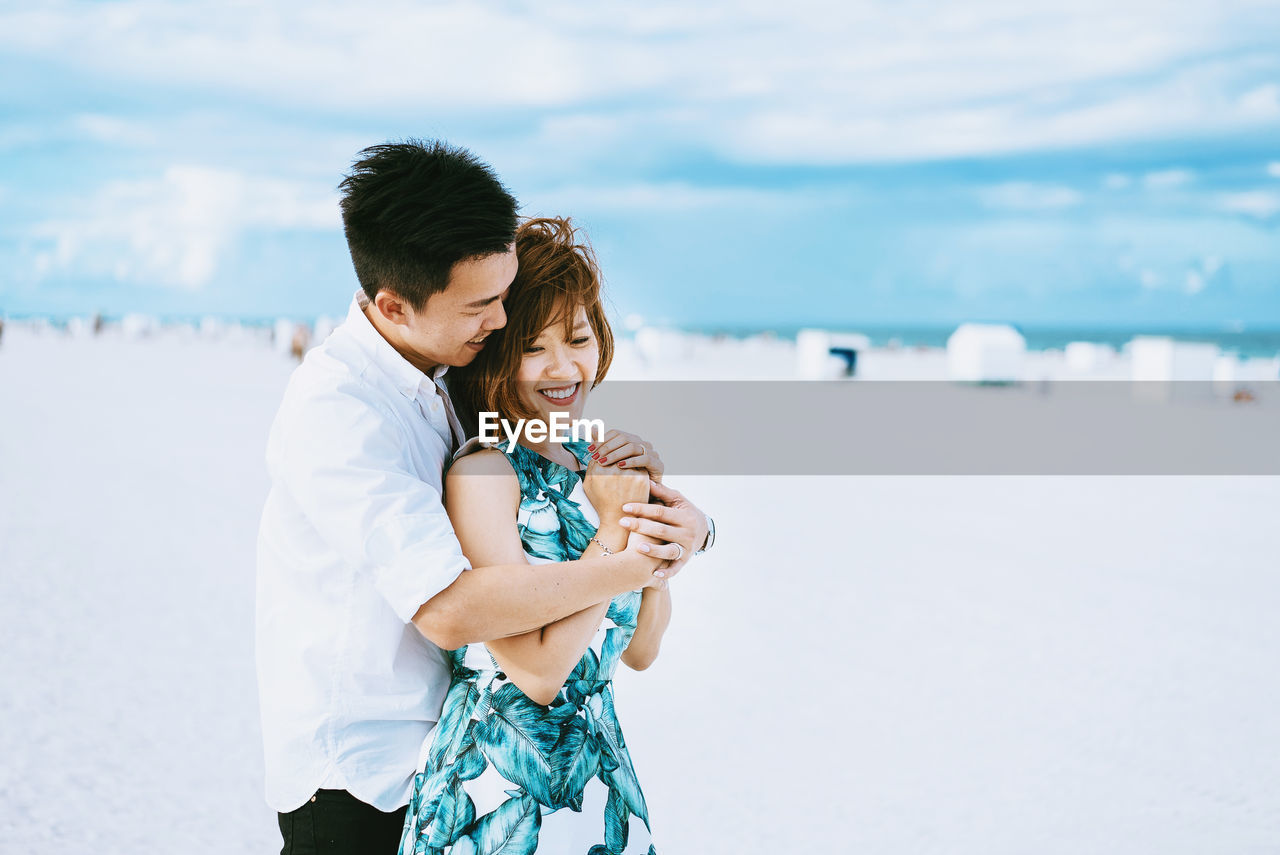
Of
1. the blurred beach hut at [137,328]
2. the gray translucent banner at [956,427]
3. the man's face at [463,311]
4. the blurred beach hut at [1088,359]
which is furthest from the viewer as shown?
the blurred beach hut at [137,328]

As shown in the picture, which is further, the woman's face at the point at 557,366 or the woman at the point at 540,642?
the woman's face at the point at 557,366

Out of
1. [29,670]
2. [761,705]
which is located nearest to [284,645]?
[761,705]

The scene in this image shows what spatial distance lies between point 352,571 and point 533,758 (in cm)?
50

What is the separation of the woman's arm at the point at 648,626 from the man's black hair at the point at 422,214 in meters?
0.81

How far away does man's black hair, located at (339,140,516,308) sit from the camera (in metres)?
2.03

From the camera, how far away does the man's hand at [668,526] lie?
2.05m

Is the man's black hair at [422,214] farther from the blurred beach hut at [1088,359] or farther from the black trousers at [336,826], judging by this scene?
the blurred beach hut at [1088,359]

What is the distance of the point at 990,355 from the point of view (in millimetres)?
22234

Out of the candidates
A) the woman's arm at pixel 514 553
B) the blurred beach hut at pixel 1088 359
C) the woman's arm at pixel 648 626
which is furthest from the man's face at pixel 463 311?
the blurred beach hut at pixel 1088 359

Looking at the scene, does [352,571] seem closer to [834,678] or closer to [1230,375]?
[834,678]

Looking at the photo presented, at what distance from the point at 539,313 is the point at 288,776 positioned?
1068 millimetres

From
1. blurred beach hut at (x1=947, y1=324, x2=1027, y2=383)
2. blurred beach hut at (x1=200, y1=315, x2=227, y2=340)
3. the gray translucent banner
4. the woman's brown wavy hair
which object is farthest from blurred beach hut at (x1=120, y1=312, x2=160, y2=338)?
the woman's brown wavy hair

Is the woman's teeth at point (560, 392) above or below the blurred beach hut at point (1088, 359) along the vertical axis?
below

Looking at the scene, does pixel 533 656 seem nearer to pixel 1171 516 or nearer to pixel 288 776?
pixel 288 776
